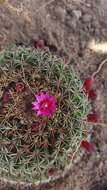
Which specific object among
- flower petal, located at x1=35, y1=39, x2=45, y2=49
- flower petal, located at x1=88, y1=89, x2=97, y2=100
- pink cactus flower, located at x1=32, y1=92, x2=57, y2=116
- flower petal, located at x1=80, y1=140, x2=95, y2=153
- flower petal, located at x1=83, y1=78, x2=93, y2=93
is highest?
flower petal, located at x1=35, y1=39, x2=45, y2=49

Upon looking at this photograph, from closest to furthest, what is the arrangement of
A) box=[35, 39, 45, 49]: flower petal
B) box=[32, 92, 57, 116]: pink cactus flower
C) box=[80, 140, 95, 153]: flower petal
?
box=[32, 92, 57, 116]: pink cactus flower → box=[80, 140, 95, 153]: flower petal → box=[35, 39, 45, 49]: flower petal

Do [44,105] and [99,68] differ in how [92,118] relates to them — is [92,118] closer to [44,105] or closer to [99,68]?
[99,68]

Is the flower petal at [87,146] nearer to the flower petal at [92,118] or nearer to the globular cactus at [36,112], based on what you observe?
the flower petal at [92,118]

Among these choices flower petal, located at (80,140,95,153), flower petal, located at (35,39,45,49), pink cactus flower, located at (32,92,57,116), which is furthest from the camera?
flower petal, located at (35,39,45,49)

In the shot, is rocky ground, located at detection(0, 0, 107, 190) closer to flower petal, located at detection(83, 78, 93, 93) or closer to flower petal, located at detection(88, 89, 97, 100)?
flower petal, located at detection(88, 89, 97, 100)

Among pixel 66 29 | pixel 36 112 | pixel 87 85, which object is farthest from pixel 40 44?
pixel 36 112

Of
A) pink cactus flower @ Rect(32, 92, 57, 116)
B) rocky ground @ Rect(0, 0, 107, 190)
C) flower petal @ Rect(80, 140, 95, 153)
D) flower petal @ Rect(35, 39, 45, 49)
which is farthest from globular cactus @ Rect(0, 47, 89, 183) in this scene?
rocky ground @ Rect(0, 0, 107, 190)

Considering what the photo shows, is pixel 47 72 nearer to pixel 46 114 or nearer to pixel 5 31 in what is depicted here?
pixel 46 114

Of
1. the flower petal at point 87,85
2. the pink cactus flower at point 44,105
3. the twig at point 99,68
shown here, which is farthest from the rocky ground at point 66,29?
the pink cactus flower at point 44,105
